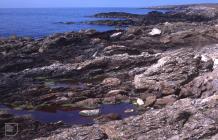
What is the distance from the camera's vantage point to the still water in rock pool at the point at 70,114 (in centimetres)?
2377

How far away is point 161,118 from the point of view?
17750 millimetres

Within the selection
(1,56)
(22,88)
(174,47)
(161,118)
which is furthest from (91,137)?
(174,47)

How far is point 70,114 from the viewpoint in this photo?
24891 mm

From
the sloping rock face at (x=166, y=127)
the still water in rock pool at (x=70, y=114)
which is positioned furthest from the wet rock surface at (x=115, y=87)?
the still water in rock pool at (x=70, y=114)

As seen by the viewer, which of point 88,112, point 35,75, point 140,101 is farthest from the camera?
point 35,75

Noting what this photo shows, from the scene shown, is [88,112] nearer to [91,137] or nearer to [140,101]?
[140,101]

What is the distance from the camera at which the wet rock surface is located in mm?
17531

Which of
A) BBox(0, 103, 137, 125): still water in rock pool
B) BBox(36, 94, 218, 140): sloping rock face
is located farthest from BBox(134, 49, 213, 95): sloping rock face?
BBox(36, 94, 218, 140): sloping rock face

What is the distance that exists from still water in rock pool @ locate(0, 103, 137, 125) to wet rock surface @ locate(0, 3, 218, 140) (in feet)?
0.41

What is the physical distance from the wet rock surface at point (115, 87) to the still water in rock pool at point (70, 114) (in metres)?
0.13

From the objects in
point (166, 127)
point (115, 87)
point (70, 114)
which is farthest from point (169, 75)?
point (166, 127)

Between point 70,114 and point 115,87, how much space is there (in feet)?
18.9

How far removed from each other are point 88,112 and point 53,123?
2542 millimetres

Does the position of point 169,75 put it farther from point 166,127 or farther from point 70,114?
point 166,127
